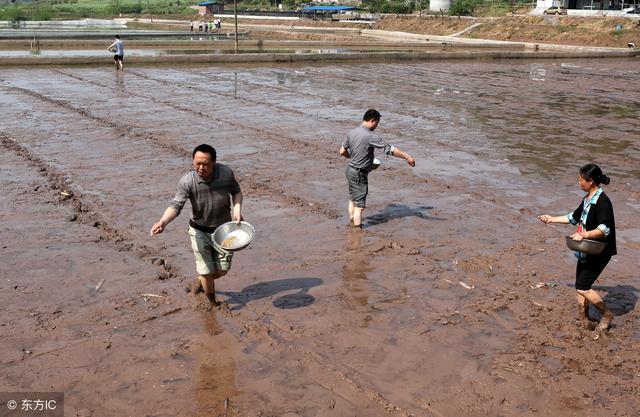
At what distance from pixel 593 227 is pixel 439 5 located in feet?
268

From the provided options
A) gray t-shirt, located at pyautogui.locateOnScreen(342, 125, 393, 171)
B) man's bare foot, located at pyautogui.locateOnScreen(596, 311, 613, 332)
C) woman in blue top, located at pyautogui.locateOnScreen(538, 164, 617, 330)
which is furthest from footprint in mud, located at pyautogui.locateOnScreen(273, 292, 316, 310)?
man's bare foot, located at pyautogui.locateOnScreen(596, 311, 613, 332)

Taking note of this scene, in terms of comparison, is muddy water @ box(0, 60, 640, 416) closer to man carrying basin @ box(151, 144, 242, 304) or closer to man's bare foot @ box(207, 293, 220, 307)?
man's bare foot @ box(207, 293, 220, 307)

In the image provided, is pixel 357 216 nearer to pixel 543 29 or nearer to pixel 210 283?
pixel 210 283

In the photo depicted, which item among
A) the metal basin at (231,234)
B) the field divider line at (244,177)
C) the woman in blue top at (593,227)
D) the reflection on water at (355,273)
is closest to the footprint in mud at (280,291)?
the reflection on water at (355,273)

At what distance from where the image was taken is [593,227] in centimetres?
559

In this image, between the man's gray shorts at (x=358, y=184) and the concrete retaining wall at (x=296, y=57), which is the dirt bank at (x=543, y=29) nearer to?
the concrete retaining wall at (x=296, y=57)

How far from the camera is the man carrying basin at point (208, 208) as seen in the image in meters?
5.68

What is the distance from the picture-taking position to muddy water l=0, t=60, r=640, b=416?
497cm

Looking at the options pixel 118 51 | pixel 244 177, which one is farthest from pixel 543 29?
pixel 244 177

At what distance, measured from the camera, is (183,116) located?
16312mm

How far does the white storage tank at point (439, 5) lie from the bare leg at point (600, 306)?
80.4 meters

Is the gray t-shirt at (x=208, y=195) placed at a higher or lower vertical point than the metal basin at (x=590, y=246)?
higher

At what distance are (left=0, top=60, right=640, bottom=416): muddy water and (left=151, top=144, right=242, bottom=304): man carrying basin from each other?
59 cm

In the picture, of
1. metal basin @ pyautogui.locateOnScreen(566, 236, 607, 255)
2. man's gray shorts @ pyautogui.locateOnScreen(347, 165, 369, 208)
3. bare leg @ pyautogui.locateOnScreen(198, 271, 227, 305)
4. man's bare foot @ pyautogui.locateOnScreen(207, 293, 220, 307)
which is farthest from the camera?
man's gray shorts @ pyautogui.locateOnScreen(347, 165, 369, 208)
